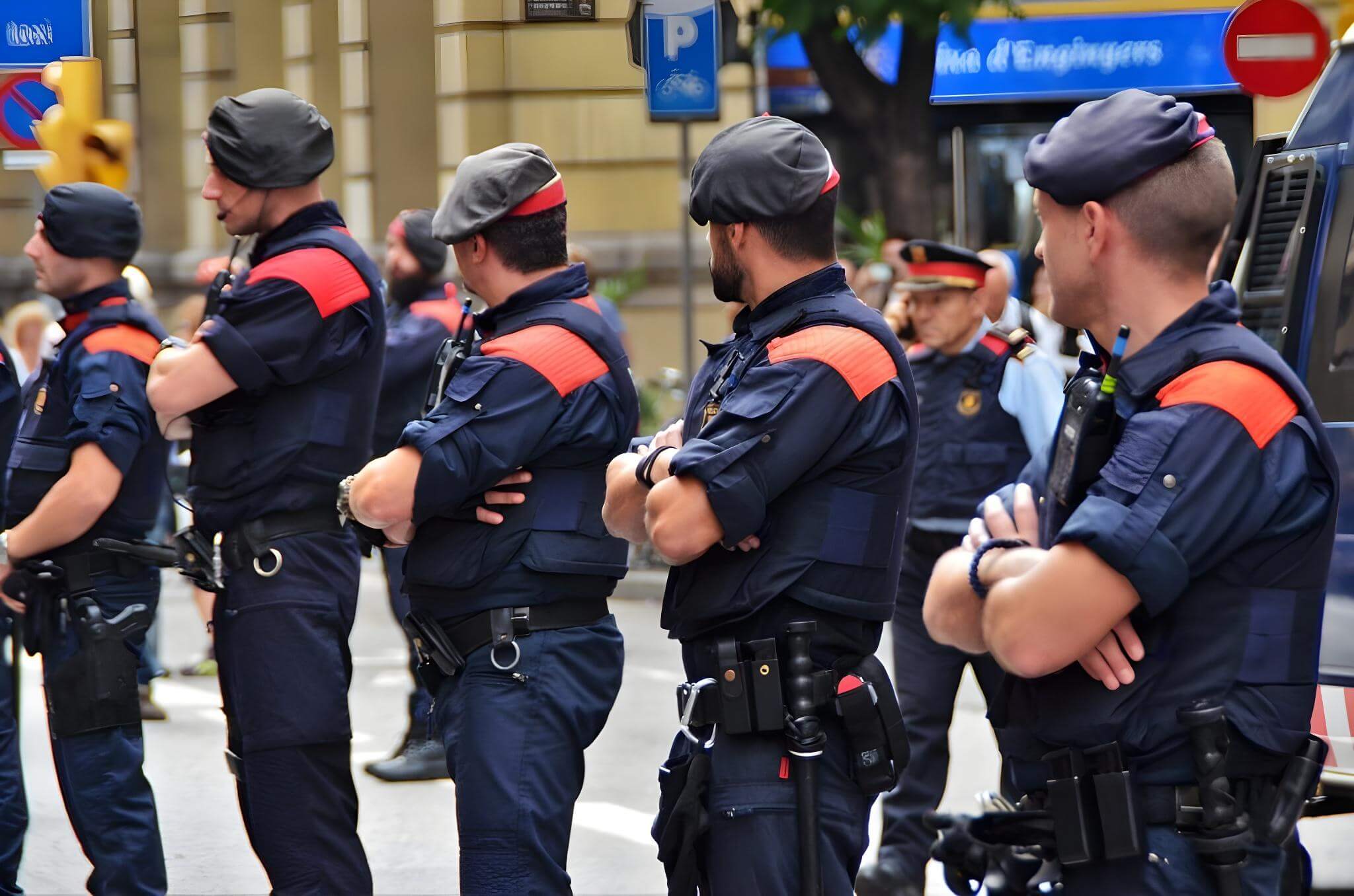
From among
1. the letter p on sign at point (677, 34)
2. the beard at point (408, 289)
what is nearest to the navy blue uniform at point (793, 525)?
the letter p on sign at point (677, 34)

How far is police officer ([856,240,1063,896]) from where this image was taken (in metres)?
5.55

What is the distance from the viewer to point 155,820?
4820mm

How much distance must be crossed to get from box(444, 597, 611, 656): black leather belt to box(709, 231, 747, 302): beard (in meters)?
0.92

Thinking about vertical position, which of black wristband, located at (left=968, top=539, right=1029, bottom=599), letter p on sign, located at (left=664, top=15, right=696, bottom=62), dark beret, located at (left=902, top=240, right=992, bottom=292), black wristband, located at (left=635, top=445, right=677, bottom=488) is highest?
letter p on sign, located at (left=664, top=15, right=696, bottom=62)

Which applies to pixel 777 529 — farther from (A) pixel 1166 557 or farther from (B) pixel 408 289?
(B) pixel 408 289

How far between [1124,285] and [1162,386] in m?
0.17

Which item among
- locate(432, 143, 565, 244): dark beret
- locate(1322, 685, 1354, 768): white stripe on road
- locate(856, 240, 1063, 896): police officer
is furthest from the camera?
locate(856, 240, 1063, 896): police officer

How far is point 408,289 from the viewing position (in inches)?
310

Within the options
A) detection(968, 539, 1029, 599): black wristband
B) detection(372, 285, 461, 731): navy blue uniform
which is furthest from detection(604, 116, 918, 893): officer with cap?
detection(372, 285, 461, 731): navy blue uniform

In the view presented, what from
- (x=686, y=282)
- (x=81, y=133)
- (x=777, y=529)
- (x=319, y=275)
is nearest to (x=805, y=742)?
(x=777, y=529)

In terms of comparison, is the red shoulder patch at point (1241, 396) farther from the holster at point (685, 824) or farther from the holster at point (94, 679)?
the holster at point (94, 679)

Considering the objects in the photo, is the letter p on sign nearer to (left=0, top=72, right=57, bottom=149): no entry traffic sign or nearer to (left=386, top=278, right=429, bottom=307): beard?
(left=386, top=278, right=429, bottom=307): beard

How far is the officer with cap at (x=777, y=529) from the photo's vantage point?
10.2ft

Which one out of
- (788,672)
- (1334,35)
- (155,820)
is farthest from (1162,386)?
(1334,35)
